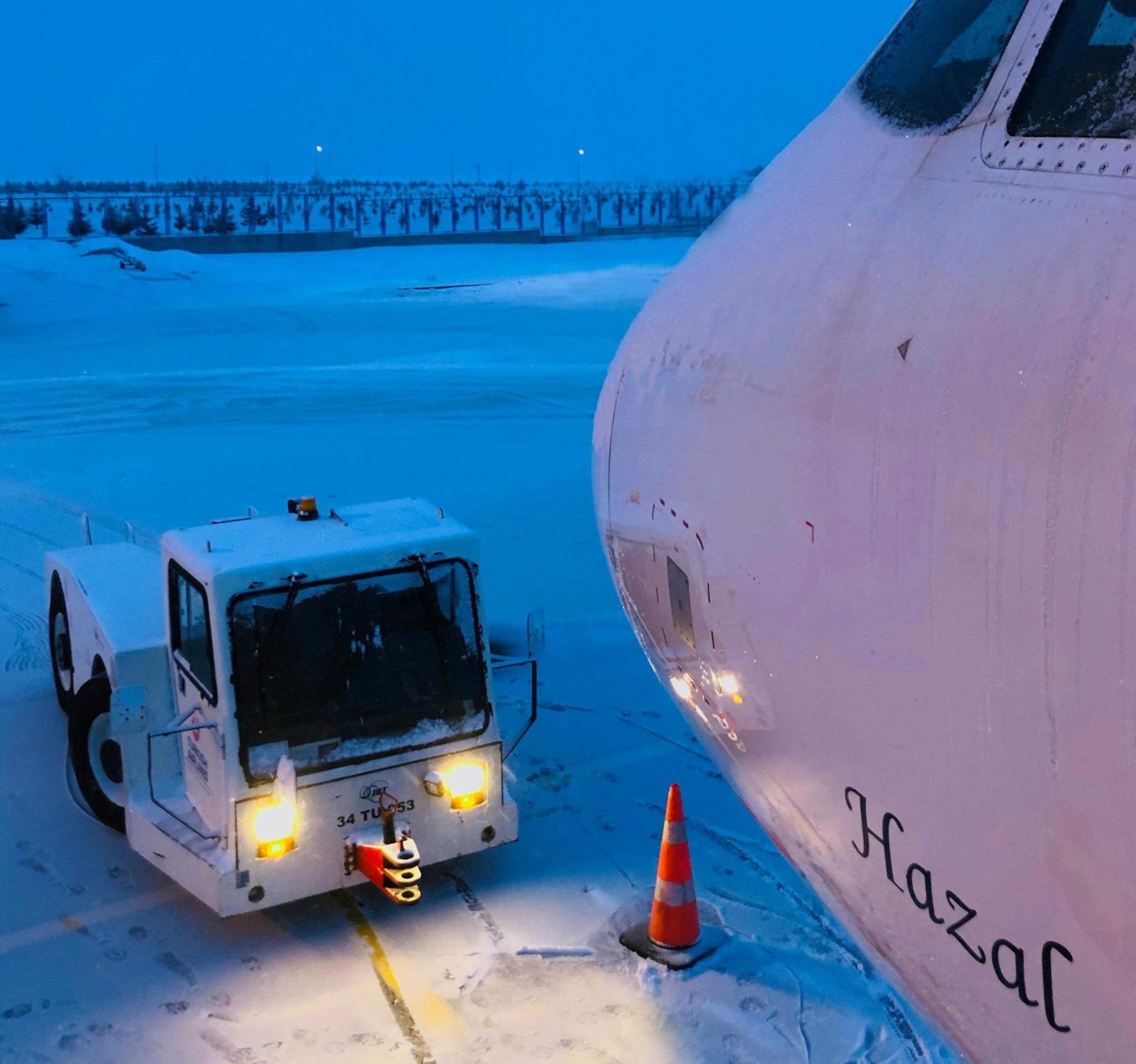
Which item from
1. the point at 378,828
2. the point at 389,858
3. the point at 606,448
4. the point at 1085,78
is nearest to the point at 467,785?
the point at 378,828

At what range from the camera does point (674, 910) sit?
18.1 ft

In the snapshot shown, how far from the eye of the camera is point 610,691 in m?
8.52

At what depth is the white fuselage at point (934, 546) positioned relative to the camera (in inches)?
73.8

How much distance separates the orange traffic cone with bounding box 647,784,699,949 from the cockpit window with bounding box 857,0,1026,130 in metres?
3.45

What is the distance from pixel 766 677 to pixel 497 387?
56.5 feet

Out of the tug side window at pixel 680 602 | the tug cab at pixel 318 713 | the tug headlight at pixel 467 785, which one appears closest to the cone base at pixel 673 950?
the tug cab at pixel 318 713

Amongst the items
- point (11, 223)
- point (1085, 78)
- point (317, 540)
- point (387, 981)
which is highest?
point (11, 223)

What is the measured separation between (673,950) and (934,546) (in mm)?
3854

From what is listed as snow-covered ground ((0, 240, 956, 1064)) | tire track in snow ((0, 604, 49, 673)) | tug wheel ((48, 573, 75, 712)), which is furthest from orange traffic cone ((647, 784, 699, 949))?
tire track in snow ((0, 604, 49, 673))

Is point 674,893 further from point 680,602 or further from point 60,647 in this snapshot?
point 60,647

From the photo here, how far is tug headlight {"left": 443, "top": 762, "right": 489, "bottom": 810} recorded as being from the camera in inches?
228

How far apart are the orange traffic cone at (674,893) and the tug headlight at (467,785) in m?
0.86

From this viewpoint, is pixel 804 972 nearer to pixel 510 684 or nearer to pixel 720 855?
pixel 720 855

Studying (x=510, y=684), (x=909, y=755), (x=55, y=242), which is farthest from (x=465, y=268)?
(x=909, y=755)
